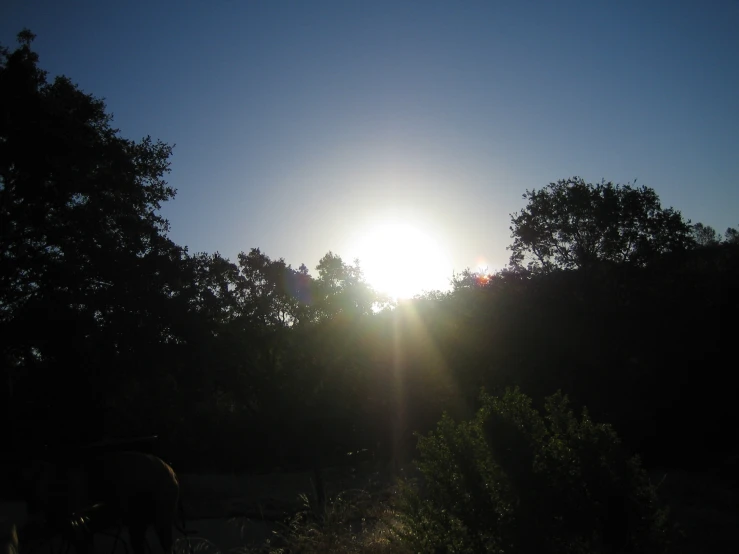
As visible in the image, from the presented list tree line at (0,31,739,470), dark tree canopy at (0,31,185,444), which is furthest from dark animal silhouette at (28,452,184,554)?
dark tree canopy at (0,31,185,444)

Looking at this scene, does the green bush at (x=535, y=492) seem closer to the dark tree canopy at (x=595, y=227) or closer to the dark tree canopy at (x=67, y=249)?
the dark tree canopy at (x=67, y=249)

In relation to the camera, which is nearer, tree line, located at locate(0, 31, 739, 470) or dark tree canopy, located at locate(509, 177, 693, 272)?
tree line, located at locate(0, 31, 739, 470)

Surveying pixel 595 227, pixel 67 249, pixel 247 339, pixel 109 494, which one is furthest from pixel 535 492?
pixel 595 227

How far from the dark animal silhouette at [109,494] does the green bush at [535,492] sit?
11.1 feet

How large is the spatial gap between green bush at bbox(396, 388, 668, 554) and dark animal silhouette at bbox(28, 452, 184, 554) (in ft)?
11.1

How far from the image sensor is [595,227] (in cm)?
3500

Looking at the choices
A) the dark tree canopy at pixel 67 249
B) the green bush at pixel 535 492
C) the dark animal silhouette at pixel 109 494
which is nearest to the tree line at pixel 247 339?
the dark tree canopy at pixel 67 249

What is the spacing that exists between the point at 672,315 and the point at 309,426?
12545 millimetres

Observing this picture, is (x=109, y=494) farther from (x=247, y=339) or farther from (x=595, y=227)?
(x=595, y=227)

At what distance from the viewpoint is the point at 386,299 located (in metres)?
43.2

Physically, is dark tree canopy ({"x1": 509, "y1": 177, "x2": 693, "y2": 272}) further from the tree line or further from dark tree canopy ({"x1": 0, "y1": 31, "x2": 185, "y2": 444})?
dark tree canopy ({"x1": 0, "y1": 31, "x2": 185, "y2": 444})

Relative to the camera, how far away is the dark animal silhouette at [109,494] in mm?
5820

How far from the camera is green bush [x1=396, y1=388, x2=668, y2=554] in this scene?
163 inches

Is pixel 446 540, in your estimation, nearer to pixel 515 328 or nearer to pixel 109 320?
pixel 109 320
